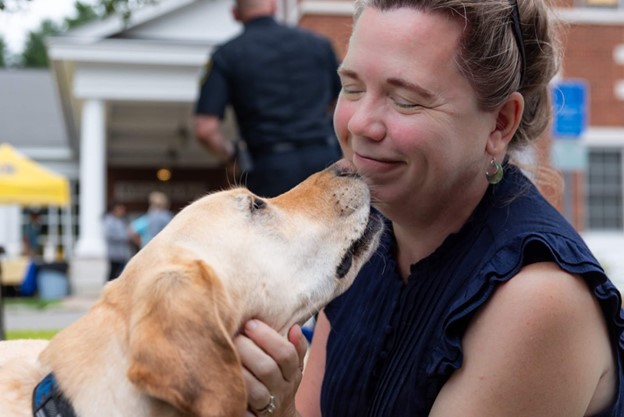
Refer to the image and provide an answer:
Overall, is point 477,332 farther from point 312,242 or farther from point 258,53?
point 258,53

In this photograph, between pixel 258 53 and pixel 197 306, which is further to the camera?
pixel 258 53

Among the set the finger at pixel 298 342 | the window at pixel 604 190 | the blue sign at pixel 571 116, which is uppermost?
the finger at pixel 298 342

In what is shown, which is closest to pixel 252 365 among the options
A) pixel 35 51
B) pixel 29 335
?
pixel 29 335

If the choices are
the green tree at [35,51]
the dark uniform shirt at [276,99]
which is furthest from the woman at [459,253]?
the green tree at [35,51]

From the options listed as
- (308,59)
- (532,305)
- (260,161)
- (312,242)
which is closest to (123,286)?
(312,242)

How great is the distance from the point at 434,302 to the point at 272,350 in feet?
1.85

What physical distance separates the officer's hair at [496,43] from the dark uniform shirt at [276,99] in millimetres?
2514

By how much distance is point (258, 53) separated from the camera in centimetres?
523

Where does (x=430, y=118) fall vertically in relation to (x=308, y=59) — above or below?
above

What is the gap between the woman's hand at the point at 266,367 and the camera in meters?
2.18

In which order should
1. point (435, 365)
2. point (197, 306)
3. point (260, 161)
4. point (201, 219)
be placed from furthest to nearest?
point (260, 161)
point (201, 219)
point (435, 365)
point (197, 306)

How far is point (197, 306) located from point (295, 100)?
332cm

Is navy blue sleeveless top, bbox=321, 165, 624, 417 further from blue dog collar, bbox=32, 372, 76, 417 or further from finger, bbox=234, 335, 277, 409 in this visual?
blue dog collar, bbox=32, 372, 76, 417

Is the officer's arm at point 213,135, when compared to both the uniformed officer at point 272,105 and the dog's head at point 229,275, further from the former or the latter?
the dog's head at point 229,275
